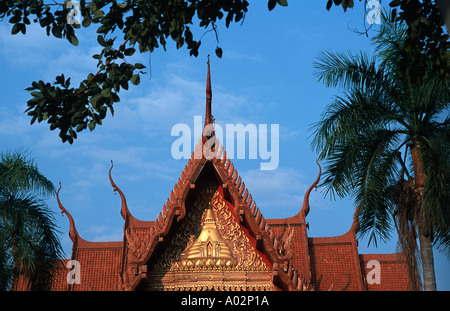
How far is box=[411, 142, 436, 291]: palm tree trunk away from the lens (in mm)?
13075

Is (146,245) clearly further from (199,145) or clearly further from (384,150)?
(384,150)

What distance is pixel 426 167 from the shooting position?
44.3 feet

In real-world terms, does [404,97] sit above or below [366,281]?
above

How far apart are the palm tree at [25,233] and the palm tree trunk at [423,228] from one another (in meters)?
8.96

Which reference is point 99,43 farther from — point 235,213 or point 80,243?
point 80,243

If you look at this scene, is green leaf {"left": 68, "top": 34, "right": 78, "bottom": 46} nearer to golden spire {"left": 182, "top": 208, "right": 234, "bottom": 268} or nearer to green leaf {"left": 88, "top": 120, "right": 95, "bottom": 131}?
green leaf {"left": 88, "top": 120, "right": 95, "bottom": 131}

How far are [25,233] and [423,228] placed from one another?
9.52 meters

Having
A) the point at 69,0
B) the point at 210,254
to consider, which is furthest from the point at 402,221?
the point at 69,0

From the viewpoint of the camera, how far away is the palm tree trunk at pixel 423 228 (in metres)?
13.1

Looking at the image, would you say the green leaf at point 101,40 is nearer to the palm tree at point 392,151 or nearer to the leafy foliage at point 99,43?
the leafy foliage at point 99,43

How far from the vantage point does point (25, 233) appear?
51.4 feet

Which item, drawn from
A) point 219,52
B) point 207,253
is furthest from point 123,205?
point 219,52

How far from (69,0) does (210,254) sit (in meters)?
7.25
